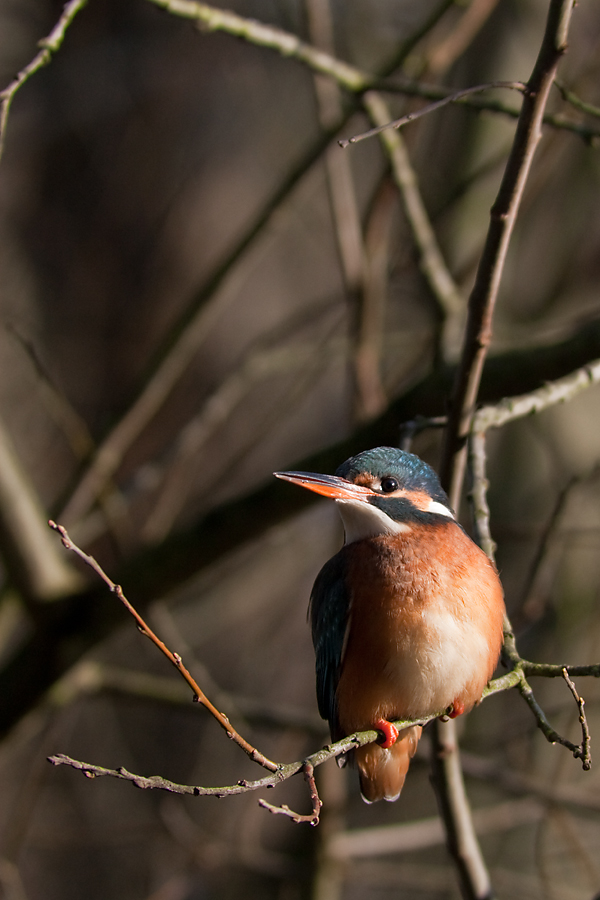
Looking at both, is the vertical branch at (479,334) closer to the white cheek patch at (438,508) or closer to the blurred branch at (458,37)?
the white cheek patch at (438,508)

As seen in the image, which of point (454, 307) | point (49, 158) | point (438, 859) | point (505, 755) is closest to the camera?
point (454, 307)

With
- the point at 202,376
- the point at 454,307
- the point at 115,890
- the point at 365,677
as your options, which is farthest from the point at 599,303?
the point at 115,890

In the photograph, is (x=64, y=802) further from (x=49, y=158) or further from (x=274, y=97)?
(x=274, y=97)

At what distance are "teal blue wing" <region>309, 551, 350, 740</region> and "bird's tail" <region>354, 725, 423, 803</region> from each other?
11cm

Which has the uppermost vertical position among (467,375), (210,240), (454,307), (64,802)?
(210,240)

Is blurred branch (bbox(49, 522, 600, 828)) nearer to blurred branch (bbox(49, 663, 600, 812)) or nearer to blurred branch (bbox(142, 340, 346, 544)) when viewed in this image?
blurred branch (bbox(49, 663, 600, 812))

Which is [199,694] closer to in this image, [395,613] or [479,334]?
[395,613]

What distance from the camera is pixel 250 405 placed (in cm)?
794

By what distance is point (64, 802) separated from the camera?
23.6 ft

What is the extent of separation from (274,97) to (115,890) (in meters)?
7.36

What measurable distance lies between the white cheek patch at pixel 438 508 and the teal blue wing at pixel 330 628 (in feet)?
1.06

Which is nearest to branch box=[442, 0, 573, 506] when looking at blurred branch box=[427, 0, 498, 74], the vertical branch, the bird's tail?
the vertical branch

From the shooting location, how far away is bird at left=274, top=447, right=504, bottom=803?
7.07ft

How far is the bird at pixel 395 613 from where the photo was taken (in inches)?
84.8
